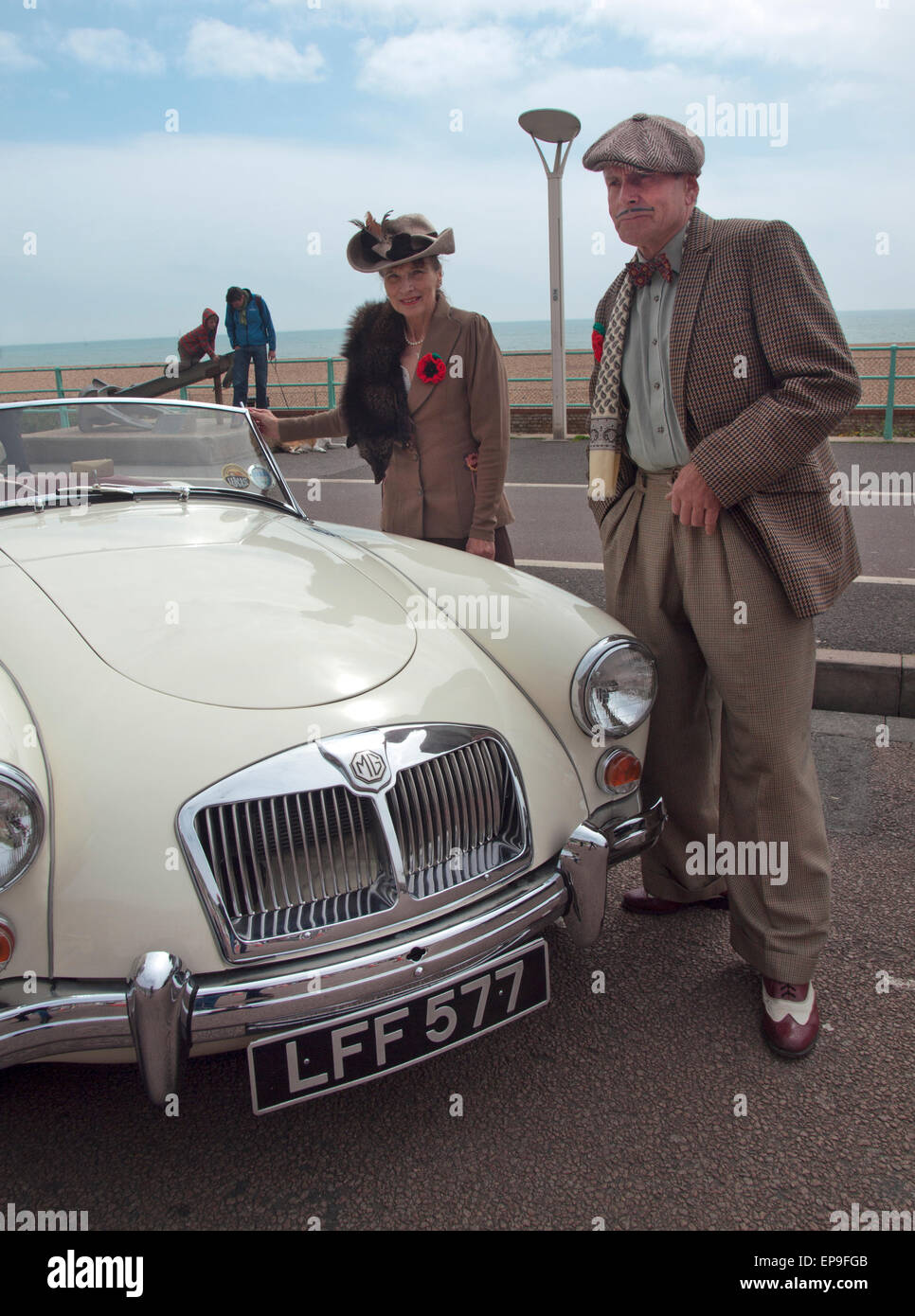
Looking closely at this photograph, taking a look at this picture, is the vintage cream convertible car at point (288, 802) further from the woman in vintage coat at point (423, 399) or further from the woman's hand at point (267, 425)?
the woman's hand at point (267, 425)

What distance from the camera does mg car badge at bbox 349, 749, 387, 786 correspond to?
183 centimetres

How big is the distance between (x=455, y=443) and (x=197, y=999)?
2.13m

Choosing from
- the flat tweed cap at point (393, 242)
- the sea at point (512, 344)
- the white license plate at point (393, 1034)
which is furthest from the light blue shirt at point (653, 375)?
the sea at point (512, 344)

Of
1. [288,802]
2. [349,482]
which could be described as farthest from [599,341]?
[349,482]

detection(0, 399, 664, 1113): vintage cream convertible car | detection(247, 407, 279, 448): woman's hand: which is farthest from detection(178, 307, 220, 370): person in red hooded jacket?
detection(0, 399, 664, 1113): vintage cream convertible car

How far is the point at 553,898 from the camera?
1981mm

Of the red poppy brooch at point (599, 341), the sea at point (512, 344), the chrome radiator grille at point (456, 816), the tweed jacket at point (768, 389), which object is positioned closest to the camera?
the chrome radiator grille at point (456, 816)

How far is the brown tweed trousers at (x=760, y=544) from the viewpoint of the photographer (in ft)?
6.63

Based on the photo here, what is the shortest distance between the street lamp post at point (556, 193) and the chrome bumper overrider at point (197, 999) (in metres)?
9.63

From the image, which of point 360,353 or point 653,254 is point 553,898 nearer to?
point 653,254

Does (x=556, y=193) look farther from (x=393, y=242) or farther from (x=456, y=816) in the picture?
(x=456, y=816)

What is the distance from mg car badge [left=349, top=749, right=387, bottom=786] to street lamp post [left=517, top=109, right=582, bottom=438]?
30.9ft

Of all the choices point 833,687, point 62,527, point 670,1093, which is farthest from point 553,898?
point 833,687
